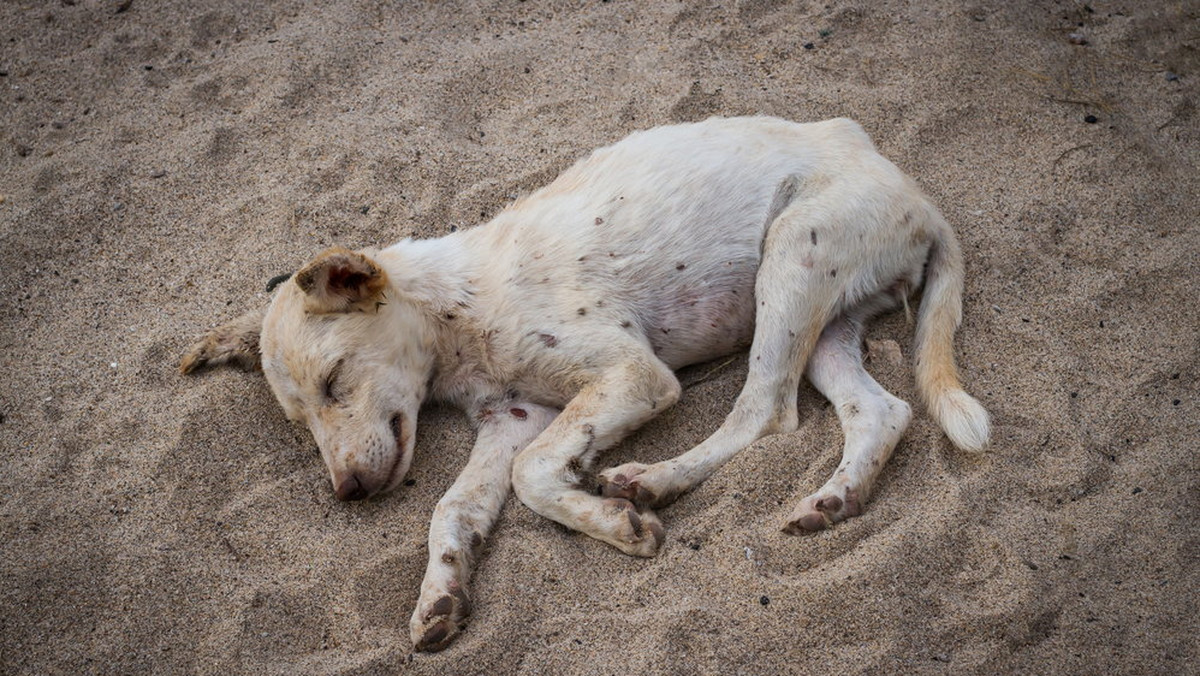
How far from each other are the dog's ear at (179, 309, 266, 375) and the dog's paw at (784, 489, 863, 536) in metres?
2.24

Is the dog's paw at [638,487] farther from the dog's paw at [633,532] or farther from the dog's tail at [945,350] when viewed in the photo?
the dog's tail at [945,350]

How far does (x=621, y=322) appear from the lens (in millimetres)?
3852

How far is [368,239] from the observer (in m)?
4.75

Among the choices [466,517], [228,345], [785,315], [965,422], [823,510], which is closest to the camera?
[823,510]

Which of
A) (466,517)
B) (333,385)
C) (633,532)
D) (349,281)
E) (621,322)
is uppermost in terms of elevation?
(349,281)

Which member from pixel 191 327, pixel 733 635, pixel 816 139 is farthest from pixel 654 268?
pixel 191 327

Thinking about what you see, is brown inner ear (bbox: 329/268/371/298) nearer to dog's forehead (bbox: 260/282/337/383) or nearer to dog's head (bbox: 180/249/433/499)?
dog's head (bbox: 180/249/433/499)

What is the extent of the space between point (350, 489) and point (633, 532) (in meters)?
1.02

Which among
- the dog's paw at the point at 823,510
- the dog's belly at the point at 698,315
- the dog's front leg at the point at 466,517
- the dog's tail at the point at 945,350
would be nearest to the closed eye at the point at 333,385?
the dog's front leg at the point at 466,517

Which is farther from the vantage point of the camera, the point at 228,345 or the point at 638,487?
the point at 228,345

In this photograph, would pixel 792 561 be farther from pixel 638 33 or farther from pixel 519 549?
pixel 638 33

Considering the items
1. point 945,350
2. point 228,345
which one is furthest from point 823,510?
point 228,345

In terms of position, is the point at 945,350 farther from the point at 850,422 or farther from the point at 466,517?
the point at 466,517

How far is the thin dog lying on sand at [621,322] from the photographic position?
11.7 feet
